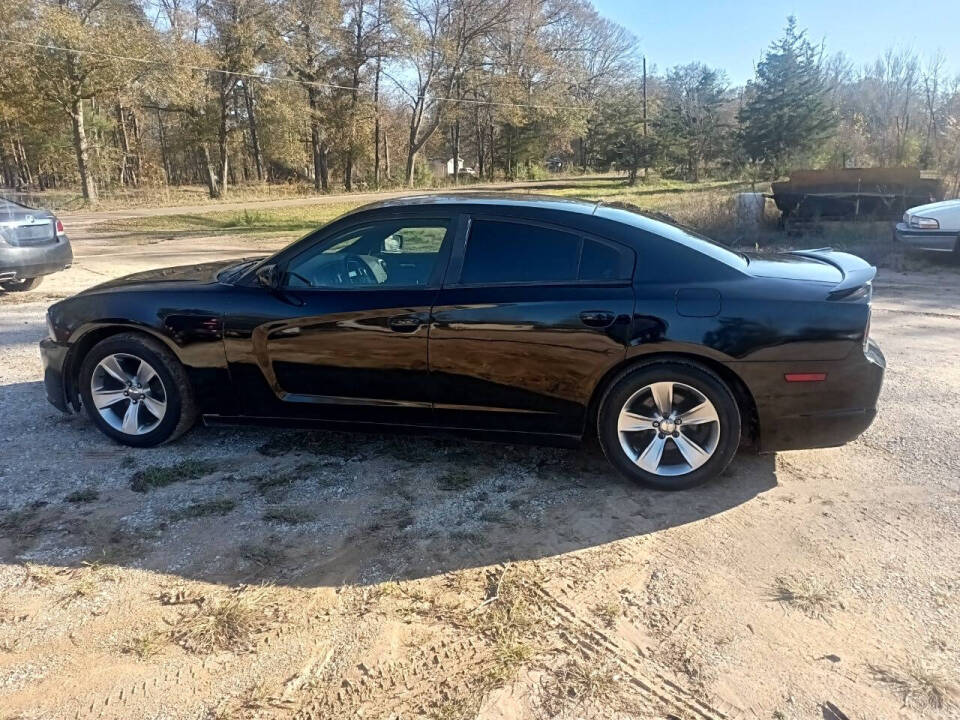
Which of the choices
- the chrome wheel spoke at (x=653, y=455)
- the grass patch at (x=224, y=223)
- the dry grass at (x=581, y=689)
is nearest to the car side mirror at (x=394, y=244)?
the chrome wheel spoke at (x=653, y=455)

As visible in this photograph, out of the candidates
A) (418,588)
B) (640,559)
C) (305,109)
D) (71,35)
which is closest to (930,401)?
(640,559)

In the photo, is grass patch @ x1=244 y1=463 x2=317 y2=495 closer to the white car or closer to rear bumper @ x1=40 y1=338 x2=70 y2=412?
rear bumper @ x1=40 y1=338 x2=70 y2=412

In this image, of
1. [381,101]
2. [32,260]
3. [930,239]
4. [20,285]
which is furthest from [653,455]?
[381,101]

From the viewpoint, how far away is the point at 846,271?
12.3 ft

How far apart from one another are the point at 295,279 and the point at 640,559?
2.41 meters

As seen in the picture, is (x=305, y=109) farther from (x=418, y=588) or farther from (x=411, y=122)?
(x=418, y=588)

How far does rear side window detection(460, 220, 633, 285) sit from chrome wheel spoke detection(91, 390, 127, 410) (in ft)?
7.57

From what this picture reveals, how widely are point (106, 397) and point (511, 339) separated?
2597 millimetres

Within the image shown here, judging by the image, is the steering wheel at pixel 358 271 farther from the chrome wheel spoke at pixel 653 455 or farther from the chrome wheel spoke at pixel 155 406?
the chrome wheel spoke at pixel 653 455

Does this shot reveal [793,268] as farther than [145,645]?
Yes

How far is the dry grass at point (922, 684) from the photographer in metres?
2.16

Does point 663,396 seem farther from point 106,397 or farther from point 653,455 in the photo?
point 106,397

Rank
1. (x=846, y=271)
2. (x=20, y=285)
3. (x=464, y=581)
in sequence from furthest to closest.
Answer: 1. (x=20, y=285)
2. (x=846, y=271)
3. (x=464, y=581)

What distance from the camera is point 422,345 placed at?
3654 mm
